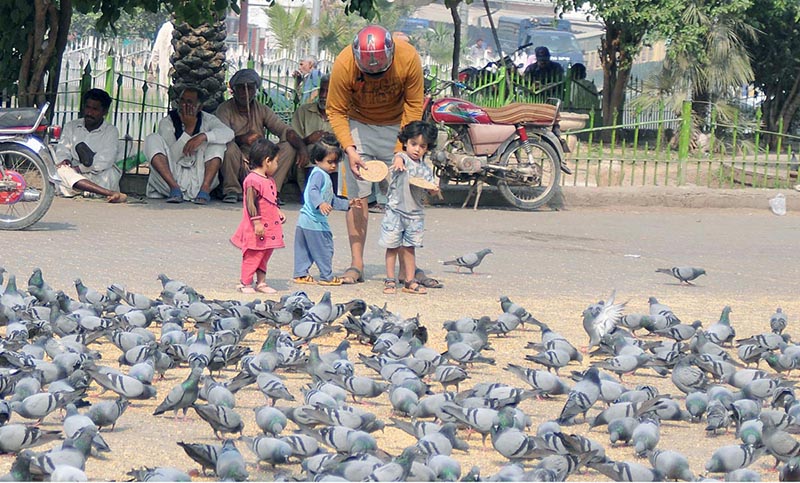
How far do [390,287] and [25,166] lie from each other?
172 inches

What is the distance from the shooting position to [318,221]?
9.30m

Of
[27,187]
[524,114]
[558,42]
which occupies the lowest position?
[27,187]

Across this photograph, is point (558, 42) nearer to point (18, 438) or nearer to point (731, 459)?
point (731, 459)

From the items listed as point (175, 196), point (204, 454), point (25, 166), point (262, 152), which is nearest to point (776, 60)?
point (175, 196)

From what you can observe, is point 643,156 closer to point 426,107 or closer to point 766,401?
point 426,107

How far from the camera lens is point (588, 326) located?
726 cm

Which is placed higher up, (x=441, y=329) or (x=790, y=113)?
(x=790, y=113)

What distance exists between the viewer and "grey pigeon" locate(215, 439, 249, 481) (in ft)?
14.3

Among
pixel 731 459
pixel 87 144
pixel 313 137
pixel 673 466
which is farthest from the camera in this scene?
pixel 313 137

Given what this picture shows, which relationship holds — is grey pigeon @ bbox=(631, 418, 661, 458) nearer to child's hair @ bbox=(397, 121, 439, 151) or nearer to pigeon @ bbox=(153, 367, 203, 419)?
pigeon @ bbox=(153, 367, 203, 419)

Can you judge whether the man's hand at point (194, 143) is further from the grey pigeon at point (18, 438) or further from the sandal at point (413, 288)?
the grey pigeon at point (18, 438)

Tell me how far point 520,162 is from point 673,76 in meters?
6.53

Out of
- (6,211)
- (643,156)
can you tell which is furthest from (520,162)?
(6,211)

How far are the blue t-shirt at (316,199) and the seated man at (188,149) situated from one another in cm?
462
